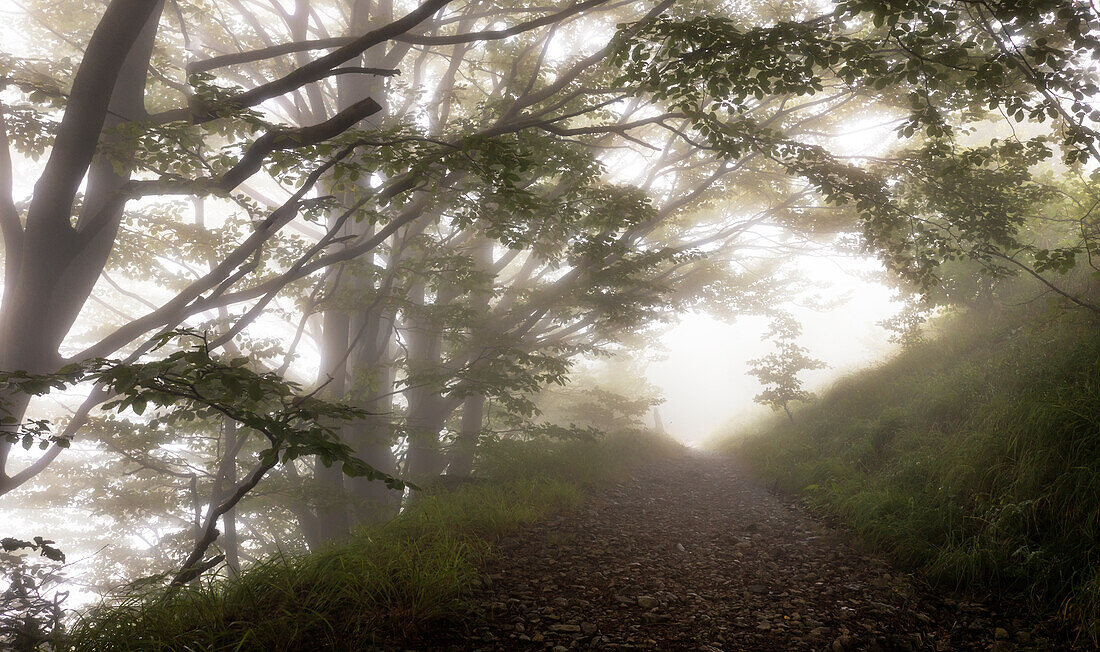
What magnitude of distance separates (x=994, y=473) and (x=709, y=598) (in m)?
2.87

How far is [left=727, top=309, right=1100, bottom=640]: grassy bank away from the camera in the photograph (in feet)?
11.9

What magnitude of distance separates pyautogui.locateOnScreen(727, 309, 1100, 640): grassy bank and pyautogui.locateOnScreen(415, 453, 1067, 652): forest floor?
0.29 m

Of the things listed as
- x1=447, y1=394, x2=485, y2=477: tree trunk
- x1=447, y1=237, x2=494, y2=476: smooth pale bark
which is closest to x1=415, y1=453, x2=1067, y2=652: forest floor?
x1=447, y1=394, x2=485, y2=477: tree trunk

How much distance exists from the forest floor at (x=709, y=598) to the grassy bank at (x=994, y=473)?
11.6 inches

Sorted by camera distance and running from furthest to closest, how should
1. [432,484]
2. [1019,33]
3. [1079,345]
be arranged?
[432,484] → [1019,33] → [1079,345]

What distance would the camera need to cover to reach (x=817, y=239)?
1209cm

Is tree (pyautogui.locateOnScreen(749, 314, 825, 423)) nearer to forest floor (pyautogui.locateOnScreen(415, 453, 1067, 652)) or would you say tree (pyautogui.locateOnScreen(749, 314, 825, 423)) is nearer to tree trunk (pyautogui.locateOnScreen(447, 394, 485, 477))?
tree trunk (pyautogui.locateOnScreen(447, 394, 485, 477))

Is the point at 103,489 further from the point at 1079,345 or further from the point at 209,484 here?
the point at 1079,345

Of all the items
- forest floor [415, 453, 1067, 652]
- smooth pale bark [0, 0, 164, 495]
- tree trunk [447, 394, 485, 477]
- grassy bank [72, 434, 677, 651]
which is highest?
smooth pale bark [0, 0, 164, 495]

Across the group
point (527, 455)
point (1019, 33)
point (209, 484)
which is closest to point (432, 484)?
point (527, 455)

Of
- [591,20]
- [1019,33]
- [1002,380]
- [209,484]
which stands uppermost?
[591,20]

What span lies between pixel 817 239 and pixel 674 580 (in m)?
10.2

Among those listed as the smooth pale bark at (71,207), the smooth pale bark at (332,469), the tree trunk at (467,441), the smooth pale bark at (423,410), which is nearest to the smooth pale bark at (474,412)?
the tree trunk at (467,441)

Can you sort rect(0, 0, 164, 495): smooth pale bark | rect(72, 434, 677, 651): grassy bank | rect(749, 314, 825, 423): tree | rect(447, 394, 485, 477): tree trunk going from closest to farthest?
rect(72, 434, 677, 651): grassy bank, rect(0, 0, 164, 495): smooth pale bark, rect(447, 394, 485, 477): tree trunk, rect(749, 314, 825, 423): tree
